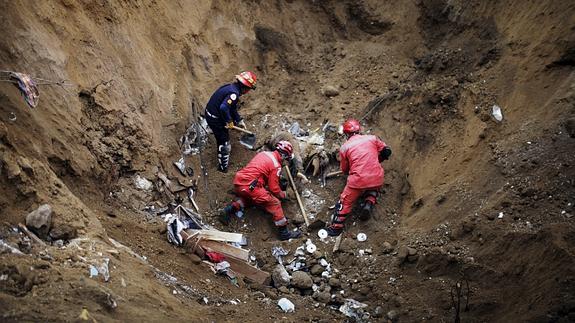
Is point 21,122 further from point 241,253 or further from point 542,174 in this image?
point 542,174

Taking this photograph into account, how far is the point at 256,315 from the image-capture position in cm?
730

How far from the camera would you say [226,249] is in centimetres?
870

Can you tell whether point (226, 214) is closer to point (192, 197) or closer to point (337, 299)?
point (192, 197)

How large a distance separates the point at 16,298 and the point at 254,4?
883 cm

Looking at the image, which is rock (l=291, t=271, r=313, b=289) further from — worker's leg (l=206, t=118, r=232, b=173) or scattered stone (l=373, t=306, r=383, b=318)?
worker's leg (l=206, t=118, r=232, b=173)

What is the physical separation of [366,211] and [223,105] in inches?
126

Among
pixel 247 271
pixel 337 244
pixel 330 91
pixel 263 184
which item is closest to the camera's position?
pixel 247 271

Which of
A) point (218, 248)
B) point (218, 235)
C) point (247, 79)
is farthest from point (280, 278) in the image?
point (247, 79)

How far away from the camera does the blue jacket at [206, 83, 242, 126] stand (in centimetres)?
1023

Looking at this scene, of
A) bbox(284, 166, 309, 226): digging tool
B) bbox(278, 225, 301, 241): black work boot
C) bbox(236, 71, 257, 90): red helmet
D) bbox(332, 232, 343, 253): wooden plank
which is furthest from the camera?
bbox(236, 71, 257, 90): red helmet

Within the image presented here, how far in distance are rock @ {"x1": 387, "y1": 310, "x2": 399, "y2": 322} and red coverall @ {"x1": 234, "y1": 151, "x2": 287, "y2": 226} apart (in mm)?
2489

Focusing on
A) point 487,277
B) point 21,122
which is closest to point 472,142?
point 487,277

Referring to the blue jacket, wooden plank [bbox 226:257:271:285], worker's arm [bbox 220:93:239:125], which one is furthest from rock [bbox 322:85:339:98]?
wooden plank [bbox 226:257:271:285]

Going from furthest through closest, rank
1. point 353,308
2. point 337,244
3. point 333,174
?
1. point 333,174
2. point 337,244
3. point 353,308
